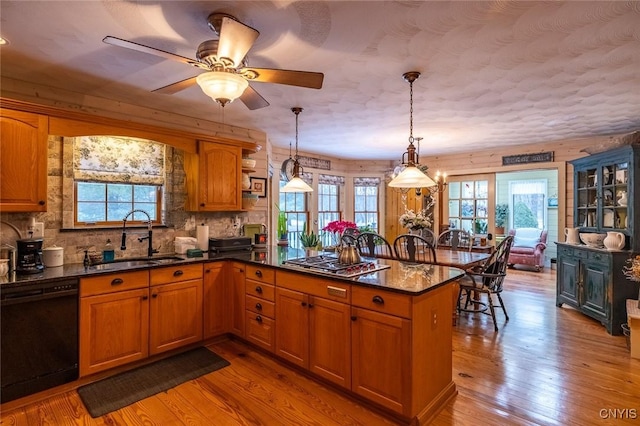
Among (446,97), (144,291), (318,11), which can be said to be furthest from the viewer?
(446,97)

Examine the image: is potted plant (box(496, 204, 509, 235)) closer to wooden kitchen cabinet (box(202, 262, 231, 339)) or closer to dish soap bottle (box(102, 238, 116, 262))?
wooden kitchen cabinet (box(202, 262, 231, 339))

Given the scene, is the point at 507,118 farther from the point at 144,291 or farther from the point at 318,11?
the point at 144,291

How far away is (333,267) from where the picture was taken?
2.58 m

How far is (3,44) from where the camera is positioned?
2.26 metres

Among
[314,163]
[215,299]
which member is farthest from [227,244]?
[314,163]

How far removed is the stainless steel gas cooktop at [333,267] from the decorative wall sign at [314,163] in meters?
3.90

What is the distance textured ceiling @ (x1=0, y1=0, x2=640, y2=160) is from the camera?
1.89 m

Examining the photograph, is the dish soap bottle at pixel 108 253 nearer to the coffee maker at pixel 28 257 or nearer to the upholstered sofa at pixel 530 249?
the coffee maker at pixel 28 257

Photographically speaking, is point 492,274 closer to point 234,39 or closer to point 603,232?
point 603,232

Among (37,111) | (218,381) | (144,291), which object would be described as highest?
(37,111)

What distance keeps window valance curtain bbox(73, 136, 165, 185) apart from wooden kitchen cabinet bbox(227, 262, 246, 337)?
1335 millimetres

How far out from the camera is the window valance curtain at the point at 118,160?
3125mm

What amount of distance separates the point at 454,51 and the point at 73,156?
131 inches

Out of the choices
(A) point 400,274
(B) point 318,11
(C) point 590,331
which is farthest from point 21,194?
(C) point 590,331
